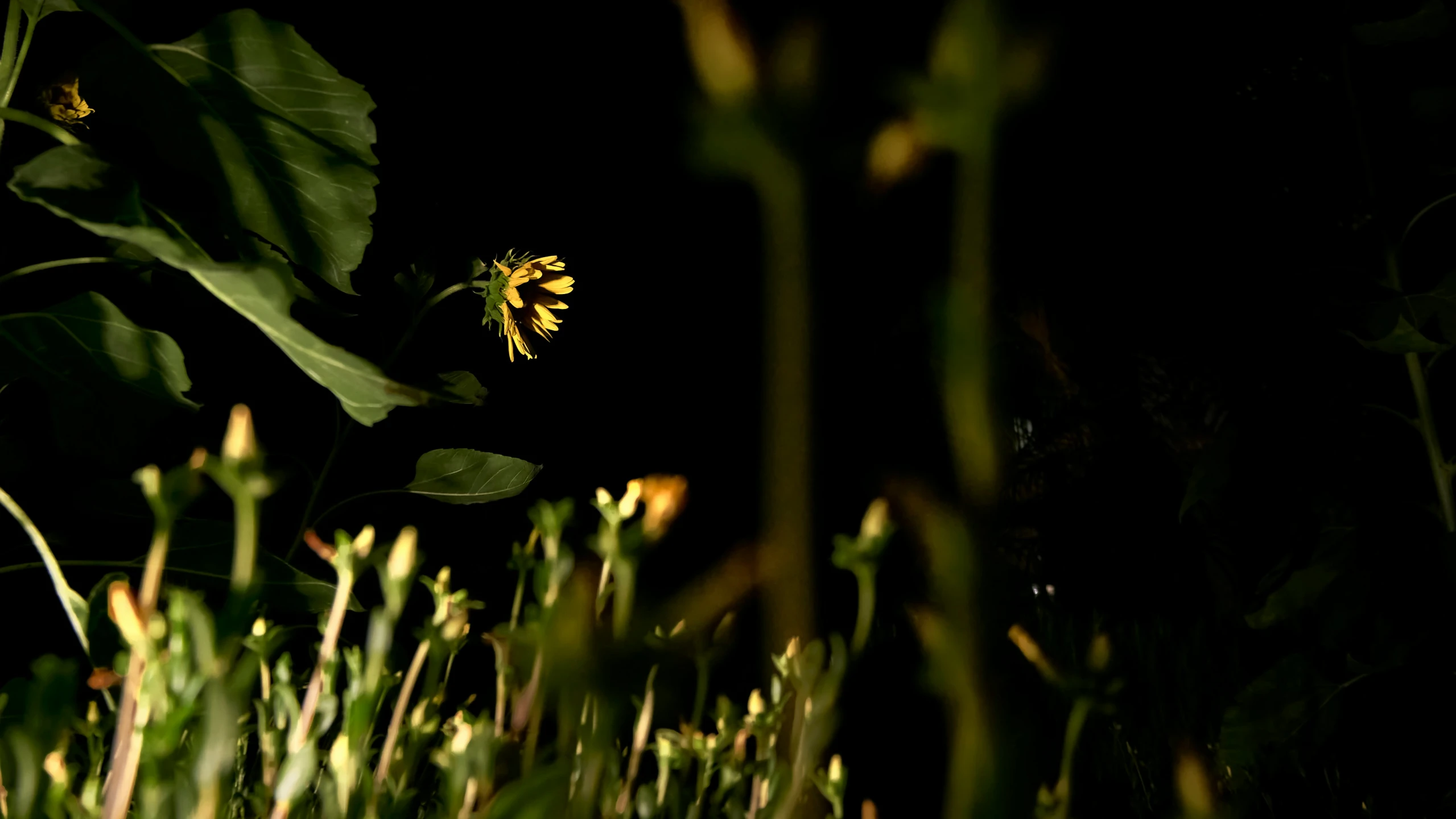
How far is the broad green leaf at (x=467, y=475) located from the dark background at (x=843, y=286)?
4.7 inches

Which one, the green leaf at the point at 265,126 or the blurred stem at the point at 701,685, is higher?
the green leaf at the point at 265,126

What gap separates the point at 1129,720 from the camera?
1367mm

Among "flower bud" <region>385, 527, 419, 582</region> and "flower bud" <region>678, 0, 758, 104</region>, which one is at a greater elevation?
"flower bud" <region>678, 0, 758, 104</region>

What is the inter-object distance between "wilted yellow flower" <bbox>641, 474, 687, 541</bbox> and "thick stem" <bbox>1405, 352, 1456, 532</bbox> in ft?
2.63

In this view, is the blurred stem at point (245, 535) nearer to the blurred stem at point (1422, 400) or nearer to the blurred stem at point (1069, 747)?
the blurred stem at point (1069, 747)

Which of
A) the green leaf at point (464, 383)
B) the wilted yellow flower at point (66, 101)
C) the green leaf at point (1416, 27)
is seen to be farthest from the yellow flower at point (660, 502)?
the green leaf at point (1416, 27)

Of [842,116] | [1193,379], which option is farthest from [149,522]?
[1193,379]

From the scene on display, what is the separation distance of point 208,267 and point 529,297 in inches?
19.7

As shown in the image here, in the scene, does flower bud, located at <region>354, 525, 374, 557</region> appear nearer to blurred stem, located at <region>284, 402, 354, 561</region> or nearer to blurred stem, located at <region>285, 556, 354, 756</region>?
blurred stem, located at <region>285, 556, 354, 756</region>

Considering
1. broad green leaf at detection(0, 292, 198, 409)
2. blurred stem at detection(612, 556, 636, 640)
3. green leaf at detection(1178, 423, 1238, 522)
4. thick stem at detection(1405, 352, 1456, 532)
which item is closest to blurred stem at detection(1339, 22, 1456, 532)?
thick stem at detection(1405, 352, 1456, 532)

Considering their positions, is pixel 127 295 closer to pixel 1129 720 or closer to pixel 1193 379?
pixel 1129 720

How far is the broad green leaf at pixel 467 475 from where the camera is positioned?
0.68 metres

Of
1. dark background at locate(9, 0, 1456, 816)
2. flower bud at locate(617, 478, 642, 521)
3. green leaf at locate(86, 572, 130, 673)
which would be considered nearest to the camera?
flower bud at locate(617, 478, 642, 521)

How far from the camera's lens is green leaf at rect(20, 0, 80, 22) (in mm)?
515
